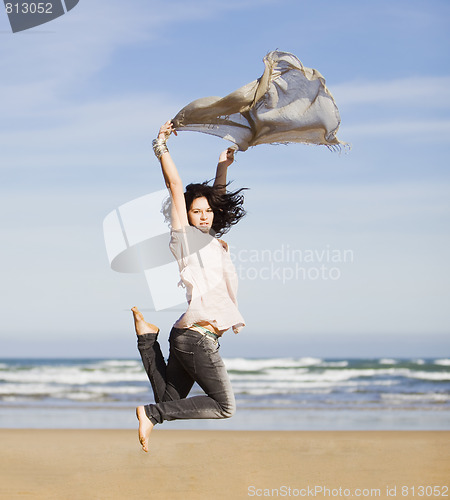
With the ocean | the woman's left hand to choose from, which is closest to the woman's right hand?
the woman's left hand

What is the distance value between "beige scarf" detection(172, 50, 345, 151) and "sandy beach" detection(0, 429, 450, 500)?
459 cm

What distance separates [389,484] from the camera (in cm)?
842

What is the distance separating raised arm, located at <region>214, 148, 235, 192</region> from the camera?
190 inches

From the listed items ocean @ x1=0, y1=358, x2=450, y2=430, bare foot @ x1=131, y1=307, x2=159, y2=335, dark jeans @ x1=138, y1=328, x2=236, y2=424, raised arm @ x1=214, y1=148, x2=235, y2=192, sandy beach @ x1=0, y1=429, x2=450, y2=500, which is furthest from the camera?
ocean @ x1=0, y1=358, x2=450, y2=430

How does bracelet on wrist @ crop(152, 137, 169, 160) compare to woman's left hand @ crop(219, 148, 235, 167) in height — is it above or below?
above

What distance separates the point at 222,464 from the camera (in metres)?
9.12

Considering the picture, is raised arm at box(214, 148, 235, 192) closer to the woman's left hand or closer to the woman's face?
the woman's left hand

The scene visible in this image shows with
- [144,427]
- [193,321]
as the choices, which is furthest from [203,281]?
[144,427]

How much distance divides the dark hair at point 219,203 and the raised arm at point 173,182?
0.77 feet

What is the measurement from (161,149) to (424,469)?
625cm

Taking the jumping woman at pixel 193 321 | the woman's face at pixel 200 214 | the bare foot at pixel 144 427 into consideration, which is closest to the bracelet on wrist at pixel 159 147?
the jumping woman at pixel 193 321

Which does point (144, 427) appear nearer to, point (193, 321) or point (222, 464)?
point (193, 321)

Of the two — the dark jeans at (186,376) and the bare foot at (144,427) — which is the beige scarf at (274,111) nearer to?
the dark jeans at (186,376)

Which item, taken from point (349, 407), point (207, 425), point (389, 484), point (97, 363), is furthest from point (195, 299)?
point (97, 363)
